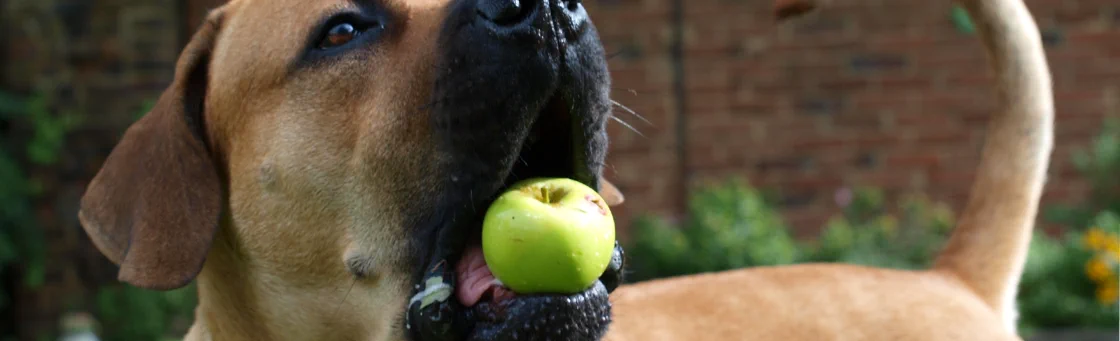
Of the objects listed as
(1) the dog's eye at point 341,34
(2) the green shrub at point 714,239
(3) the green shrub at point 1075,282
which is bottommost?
(2) the green shrub at point 714,239

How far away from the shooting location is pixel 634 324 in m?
3.42

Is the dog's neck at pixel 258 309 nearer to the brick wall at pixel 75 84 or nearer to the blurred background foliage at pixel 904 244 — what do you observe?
the blurred background foliage at pixel 904 244

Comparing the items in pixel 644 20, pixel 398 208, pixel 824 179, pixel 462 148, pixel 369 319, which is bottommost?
pixel 824 179

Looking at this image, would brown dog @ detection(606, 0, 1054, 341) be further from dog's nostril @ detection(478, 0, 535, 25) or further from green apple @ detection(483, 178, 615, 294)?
dog's nostril @ detection(478, 0, 535, 25)

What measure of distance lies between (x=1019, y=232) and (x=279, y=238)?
2181 mm

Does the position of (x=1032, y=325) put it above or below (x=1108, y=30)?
below

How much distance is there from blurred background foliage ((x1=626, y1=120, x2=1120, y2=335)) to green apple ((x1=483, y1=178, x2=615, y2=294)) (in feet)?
13.8

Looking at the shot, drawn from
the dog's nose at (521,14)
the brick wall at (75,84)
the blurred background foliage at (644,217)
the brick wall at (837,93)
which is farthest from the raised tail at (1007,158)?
the brick wall at (75,84)

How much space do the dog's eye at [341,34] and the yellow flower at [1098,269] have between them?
16.5 ft

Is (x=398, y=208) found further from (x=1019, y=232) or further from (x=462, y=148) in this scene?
(x=1019, y=232)

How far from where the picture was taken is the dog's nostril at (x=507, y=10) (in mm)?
2461

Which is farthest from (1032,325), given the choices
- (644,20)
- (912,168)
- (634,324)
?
(634,324)

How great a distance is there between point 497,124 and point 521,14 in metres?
0.24

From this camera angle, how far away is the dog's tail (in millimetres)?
3512
